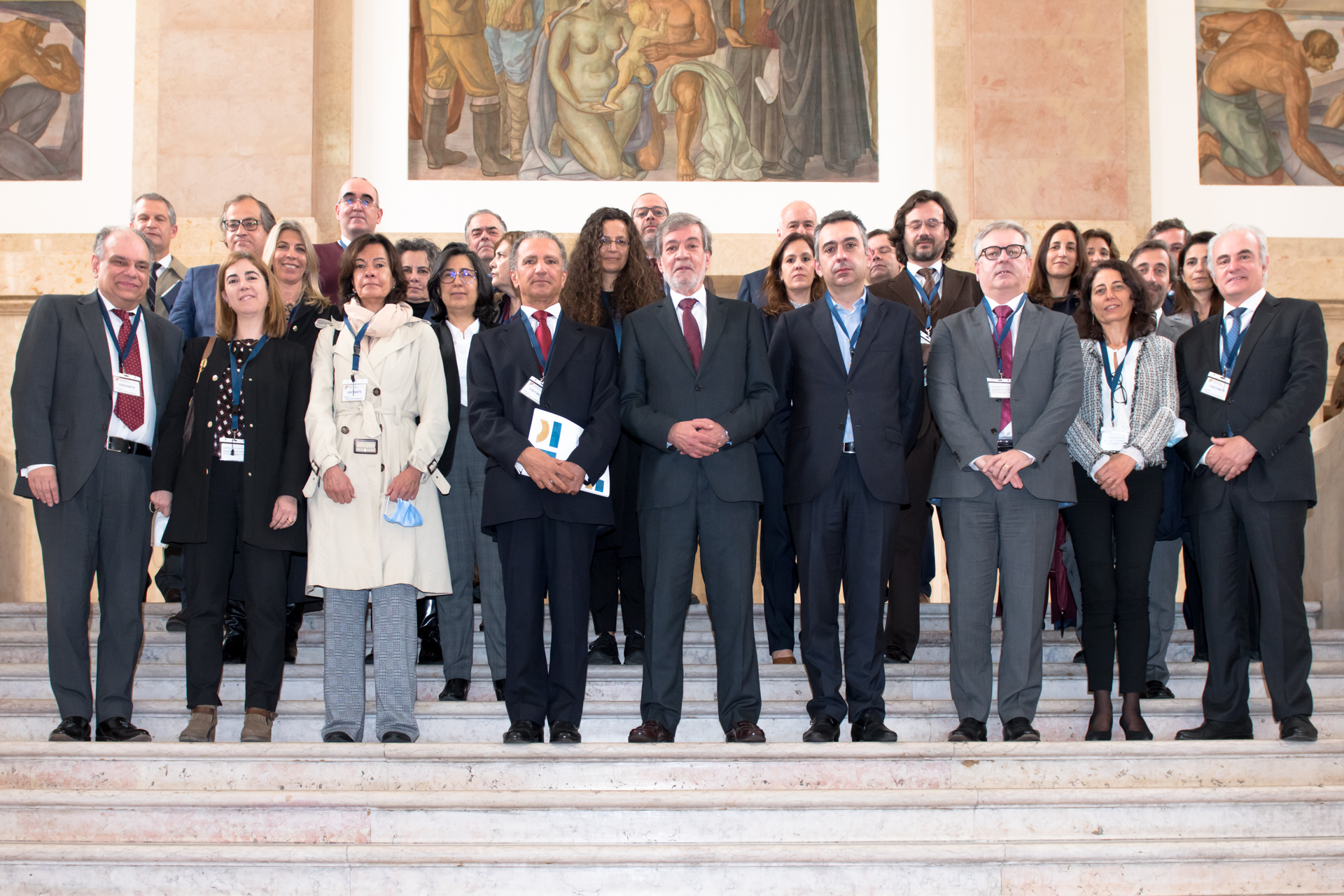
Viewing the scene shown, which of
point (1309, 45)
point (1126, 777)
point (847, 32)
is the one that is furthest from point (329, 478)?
point (1309, 45)

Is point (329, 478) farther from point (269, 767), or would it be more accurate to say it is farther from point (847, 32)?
point (847, 32)

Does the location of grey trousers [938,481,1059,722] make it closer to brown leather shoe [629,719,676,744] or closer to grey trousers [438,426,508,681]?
brown leather shoe [629,719,676,744]

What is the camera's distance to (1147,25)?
10.6 metres

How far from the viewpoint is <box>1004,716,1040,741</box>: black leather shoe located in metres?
4.62

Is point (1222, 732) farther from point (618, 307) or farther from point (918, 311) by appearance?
point (618, 307)

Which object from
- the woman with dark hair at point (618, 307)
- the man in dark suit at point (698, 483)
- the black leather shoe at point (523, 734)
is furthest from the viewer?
the woman with dark hair at point (618, 307)

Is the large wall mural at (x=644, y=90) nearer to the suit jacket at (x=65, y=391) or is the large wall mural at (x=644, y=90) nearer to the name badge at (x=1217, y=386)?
the suit jacket at (x=65, y=391)

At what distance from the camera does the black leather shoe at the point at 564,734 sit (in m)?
4.55

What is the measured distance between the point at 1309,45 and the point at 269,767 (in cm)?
1013

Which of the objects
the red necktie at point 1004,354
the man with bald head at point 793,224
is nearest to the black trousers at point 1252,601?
the red necktie at point 1004,354

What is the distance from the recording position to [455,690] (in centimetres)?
513

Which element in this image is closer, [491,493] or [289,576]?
[491,493]

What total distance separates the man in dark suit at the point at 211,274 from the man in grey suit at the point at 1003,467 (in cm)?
329

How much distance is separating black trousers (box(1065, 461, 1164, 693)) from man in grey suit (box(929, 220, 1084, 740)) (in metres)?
0.21
